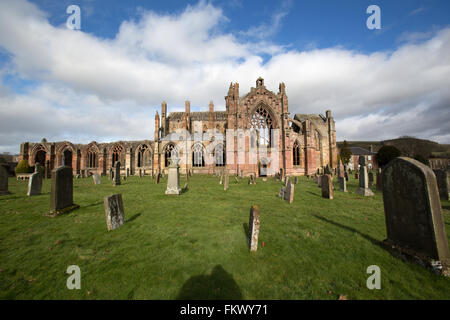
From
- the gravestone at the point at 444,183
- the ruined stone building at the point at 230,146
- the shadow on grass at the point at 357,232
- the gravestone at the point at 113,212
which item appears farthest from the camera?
the ruined stone building at the point at 230,146

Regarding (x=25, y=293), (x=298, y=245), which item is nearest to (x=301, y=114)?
(x=298, y=245)

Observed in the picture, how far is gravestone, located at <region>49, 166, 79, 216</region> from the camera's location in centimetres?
602

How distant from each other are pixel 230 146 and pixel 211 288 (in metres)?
20.4

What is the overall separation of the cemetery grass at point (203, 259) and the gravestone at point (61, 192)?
1.89 feet

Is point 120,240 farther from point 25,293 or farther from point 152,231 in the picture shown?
point 25,293

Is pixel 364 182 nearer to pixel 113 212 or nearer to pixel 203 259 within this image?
pixel 203 259

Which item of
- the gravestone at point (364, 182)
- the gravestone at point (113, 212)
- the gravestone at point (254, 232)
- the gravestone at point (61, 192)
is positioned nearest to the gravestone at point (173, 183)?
the gravestone at point (61, 192)

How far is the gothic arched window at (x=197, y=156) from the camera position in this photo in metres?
30.3

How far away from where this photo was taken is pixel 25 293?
2.52 meters

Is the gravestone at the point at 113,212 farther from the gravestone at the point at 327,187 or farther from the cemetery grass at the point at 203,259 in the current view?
the gravestone at the point at 327,187

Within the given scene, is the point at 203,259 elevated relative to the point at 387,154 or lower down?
lower down

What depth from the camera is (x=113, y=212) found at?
16.5 ft

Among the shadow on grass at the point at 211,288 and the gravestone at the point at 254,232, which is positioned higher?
the gravestone at the point at 254,232

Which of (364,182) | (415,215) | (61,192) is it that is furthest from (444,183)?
(61,192)
